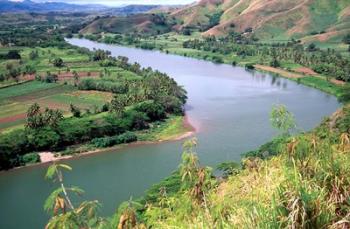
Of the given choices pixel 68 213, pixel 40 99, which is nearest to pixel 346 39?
pixel 40 99

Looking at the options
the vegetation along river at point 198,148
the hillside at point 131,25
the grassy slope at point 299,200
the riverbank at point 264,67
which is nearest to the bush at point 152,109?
the vegetation along river at point 198,148

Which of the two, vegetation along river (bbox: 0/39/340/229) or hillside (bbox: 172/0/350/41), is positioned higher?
hillside (bbox: 172/0/350/41)

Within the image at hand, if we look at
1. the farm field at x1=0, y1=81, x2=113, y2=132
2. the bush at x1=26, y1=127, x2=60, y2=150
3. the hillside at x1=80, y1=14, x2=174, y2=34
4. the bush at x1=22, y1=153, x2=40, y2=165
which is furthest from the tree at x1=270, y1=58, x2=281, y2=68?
the hillside at x1=80, y1=14, x2=174, y2=34

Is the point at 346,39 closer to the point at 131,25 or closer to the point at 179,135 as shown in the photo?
the point at 179,135

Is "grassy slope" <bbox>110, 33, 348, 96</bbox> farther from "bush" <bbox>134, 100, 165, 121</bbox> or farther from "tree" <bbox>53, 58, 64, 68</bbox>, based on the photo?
"tree" <bbox>53, 58, 64, 68</bbox>

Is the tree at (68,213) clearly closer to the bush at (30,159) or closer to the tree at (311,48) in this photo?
the bush at (30,159)

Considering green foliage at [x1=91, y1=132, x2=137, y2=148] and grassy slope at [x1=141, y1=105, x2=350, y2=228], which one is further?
green foliage at [x1=91, y1=132, x2=137, y2=148]
